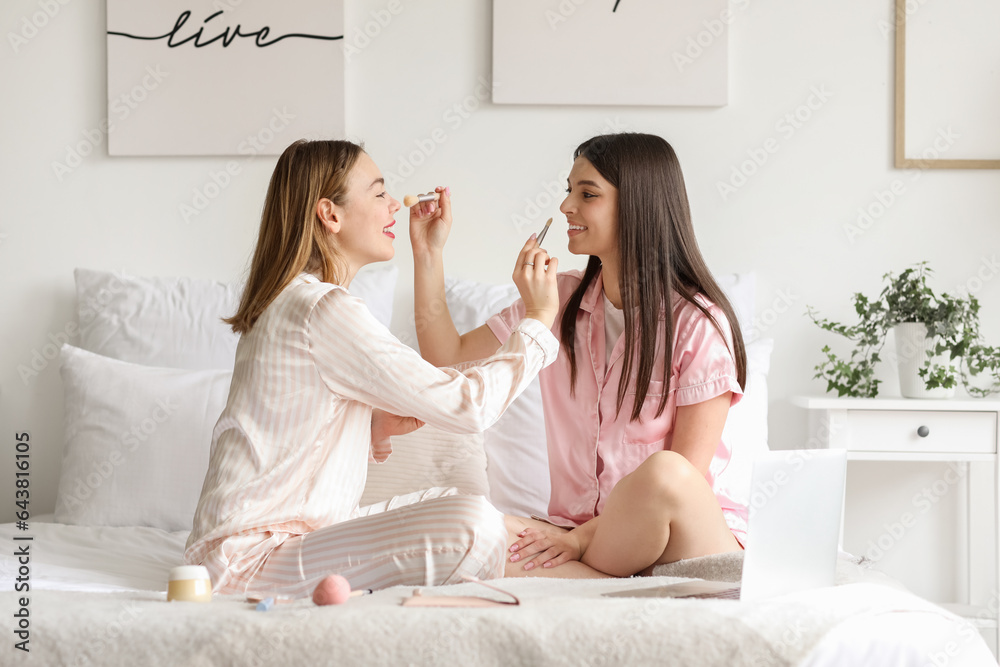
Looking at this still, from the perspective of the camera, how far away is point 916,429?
6.71 ft

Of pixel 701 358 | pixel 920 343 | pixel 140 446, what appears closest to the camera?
pixel 701 358

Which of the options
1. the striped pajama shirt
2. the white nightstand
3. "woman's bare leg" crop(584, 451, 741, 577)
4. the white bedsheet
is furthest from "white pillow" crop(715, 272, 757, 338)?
the white bedsheet

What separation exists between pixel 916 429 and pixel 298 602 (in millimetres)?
1547

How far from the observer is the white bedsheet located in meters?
0.91

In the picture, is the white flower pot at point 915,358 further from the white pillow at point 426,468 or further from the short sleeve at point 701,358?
the white pillow at point 426,468

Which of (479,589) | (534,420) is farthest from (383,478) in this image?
(479,589)

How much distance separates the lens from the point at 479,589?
3.69 feet

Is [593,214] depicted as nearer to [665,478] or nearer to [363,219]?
[363,219]

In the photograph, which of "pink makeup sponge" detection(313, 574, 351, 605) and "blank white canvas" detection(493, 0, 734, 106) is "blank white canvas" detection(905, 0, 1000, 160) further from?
"pink makeup sponge" detection(313, 574, 351, 605)

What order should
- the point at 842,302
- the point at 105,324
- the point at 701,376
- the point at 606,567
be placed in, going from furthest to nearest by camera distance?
the point at 842,302 < the point at 105,324 < the point at 701,376 < the point at 606,567

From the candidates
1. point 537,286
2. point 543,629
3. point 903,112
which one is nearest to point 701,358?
point 537,286

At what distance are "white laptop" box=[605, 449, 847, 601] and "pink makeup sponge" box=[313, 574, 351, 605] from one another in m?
0.34

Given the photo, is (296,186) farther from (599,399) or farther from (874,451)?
(874,451)

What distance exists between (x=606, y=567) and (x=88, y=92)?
6.23 feet
